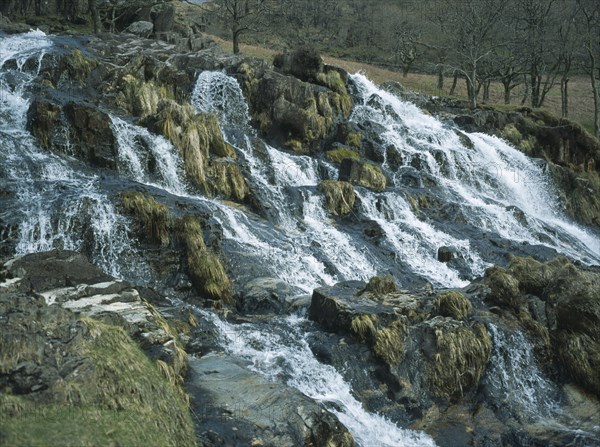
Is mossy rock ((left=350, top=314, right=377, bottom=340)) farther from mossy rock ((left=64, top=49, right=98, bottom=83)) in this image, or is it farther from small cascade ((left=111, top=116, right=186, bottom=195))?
mossy rock ((left=64, top=49, right=98, bottom=83))

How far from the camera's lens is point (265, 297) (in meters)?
14.7

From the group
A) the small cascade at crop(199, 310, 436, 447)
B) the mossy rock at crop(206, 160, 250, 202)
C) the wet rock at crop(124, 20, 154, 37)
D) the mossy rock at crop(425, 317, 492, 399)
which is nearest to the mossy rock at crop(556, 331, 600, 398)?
the mossy rock at crop(425, 317, 492, 399)

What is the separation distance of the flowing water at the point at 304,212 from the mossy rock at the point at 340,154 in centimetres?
158

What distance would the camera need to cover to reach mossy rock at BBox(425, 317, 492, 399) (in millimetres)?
11734

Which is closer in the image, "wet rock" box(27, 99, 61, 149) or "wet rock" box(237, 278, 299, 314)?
"wet rock" box(237, 278, 299, 314)

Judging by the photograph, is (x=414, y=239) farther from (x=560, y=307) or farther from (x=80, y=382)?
(x=80, y=382)

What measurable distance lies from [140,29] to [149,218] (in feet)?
90.0

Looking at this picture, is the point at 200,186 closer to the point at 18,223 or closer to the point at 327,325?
the point at 18,223

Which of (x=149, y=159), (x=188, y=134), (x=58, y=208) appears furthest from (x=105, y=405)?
(x=188, y=134)

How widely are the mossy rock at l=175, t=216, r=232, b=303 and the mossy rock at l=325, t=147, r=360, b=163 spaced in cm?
1275

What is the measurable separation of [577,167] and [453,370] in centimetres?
2753

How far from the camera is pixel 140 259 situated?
50.2 ft

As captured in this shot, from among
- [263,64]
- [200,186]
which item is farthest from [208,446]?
Result: [263,64]

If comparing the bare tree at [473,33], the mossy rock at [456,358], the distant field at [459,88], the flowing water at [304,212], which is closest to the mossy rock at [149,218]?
the flowing water at [304,212]
